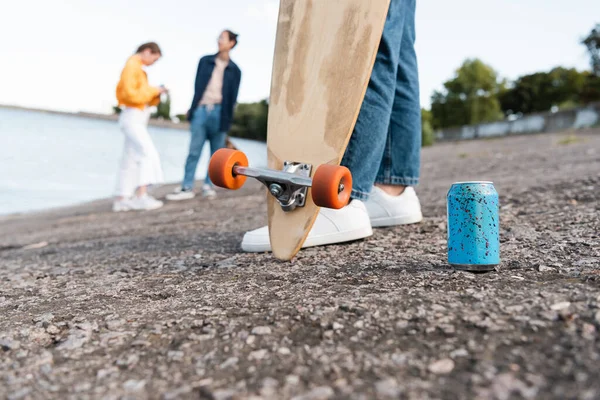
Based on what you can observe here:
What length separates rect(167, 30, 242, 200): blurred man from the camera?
5.27 meters

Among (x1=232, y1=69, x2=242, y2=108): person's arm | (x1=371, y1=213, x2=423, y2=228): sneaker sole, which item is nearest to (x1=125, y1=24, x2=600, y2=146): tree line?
(x1=232, y1=69, x2=242, y2=108): person's arm

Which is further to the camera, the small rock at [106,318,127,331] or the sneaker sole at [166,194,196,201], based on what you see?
the sneaker sole at [166,194,196,201]

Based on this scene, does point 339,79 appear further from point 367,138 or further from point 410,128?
point 410,128

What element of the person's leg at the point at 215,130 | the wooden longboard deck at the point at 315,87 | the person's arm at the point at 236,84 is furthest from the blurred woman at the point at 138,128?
the wooden longboard deck at the point at 315,87

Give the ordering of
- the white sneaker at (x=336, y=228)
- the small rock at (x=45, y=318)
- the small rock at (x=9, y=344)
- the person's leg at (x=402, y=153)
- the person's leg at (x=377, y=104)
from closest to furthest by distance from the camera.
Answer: the small rock at (x=9, y=344) < the small rock at (x=45, y=318) < the person's leg at (x=377, y=104) < the white sneaker at (x=336, y=228) < the person's leg at (x=402, y=153)

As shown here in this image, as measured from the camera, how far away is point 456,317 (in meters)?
1.03

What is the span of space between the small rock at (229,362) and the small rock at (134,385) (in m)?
0.14

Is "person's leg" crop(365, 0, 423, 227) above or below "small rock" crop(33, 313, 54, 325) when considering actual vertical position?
above

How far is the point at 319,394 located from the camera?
31.4 inches

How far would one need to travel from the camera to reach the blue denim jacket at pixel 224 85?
5.27m

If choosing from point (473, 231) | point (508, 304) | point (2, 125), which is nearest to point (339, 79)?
point (473, 231)

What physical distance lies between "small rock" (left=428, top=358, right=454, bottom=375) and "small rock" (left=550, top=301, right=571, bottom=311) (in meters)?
0.31

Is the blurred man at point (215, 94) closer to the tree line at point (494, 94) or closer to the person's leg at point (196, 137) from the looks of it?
the person's leg at point (196, 137)

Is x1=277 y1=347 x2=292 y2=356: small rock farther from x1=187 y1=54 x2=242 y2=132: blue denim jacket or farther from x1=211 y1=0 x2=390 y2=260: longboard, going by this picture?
x1=187 y1=54 x2=242 y2=132: blue denim jacket
